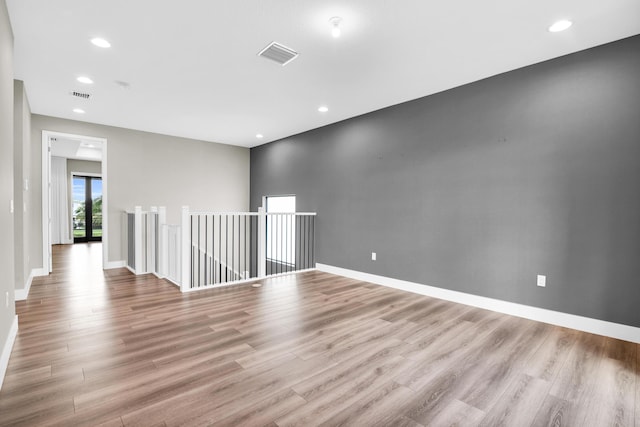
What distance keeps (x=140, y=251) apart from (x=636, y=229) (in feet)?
20.4

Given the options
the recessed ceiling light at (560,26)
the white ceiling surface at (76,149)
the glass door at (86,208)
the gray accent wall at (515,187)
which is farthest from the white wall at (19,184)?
the glass door at (86,208)

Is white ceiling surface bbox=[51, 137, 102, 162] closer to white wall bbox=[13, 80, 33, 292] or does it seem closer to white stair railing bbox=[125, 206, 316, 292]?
white stair railing bbox=[125, 206, 316, 292]

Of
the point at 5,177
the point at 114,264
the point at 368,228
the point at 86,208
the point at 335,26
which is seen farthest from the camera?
the point at 86,208

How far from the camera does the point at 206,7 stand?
2.32 meters

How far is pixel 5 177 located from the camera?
2.30m

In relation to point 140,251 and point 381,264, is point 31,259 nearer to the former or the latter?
point 140,251

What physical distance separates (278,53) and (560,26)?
2.47 meters

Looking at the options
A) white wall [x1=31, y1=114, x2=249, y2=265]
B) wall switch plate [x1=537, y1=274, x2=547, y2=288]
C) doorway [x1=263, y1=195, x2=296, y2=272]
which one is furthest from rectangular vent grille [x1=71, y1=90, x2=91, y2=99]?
wall switch plate [x1=537, y1=274, x2=547, y2=288]

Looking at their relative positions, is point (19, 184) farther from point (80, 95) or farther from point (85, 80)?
point (85, 80)

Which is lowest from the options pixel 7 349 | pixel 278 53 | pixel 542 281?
pixel 7 349

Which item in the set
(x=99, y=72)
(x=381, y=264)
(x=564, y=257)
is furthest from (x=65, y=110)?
(x=564, y=257)

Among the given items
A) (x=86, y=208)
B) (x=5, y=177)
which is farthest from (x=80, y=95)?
(x=86, y=208)

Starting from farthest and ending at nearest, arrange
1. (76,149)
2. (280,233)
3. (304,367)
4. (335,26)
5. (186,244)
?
(76,149)
(280,233)
(186,244)
(335,26)
(304,367)

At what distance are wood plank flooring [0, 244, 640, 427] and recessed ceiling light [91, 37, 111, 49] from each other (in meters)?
2.65
